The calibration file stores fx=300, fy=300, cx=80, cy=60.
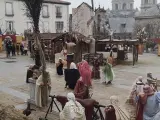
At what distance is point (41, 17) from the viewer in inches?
1646

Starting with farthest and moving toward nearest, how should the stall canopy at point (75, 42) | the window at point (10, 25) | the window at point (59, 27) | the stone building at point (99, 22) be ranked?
1. the window at point (59, 27)
2. the window at point (10, 25)
3. the stone building at point (99, 22)
4. the stall canopy at point (75, 42)

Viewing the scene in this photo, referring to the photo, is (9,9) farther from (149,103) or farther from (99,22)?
(149,103)

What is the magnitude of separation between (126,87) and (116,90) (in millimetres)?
982

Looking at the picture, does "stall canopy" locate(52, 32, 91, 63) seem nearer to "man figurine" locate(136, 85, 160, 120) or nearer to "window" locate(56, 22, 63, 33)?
"man figurine" locate(136, 85, 160, 120)

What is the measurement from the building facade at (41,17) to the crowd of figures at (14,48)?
656cm

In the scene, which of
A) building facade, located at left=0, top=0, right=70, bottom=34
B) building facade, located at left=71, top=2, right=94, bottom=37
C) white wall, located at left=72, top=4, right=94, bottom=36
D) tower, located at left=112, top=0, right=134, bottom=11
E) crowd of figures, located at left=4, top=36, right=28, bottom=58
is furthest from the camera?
tower, located at left=112, top=0, right=134, bottom=11

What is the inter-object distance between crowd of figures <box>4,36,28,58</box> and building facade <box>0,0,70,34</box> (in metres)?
6.56

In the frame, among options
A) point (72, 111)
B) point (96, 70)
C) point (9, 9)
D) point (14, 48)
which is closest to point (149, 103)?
point (72, 111)

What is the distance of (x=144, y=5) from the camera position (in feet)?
321

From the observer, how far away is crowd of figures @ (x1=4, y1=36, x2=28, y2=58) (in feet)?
90.7

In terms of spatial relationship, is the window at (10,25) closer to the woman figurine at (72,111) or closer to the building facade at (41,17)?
the building facade at (41,17)

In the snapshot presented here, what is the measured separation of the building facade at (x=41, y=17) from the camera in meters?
38.8

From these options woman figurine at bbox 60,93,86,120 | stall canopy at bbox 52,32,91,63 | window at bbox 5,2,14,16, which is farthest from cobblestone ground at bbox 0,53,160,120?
window at bbox 5,2,14,16

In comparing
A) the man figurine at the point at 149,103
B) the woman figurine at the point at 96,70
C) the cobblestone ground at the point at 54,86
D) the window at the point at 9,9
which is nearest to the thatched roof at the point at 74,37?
the cobblestone ground at the point at 54,86
